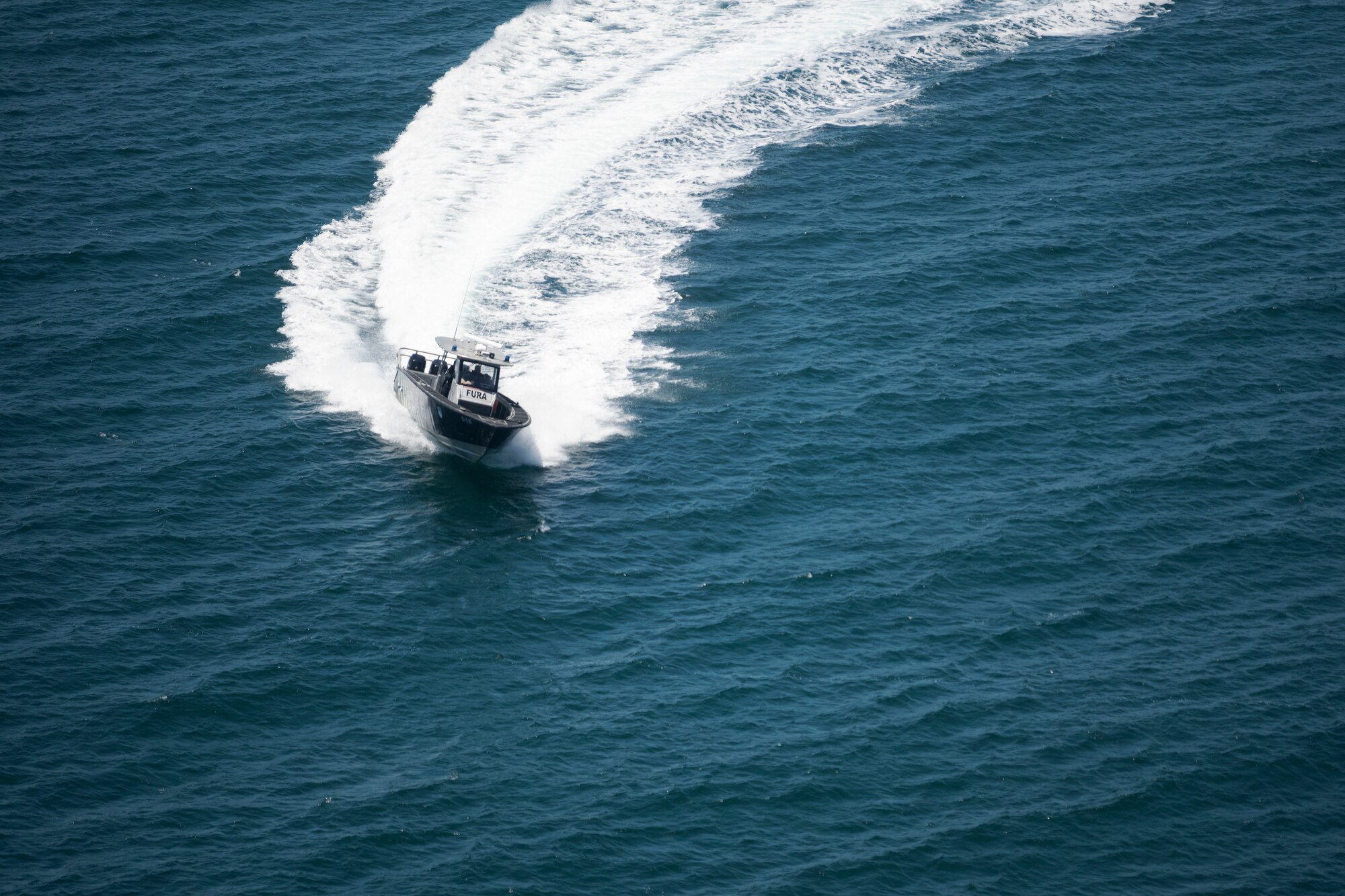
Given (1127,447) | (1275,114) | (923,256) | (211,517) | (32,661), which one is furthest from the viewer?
(1275,114)

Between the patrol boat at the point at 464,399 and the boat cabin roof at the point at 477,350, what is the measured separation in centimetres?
4

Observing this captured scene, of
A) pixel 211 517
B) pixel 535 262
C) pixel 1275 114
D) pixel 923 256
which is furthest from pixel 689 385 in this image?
pixel 1275 114

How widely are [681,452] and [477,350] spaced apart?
1248 centimetres

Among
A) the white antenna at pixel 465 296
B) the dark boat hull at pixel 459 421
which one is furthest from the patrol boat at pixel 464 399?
the white antenna at pixel 465 296

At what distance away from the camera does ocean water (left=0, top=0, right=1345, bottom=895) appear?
205ft

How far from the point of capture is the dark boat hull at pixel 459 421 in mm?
78688

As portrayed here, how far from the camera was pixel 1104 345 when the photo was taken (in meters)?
89.7

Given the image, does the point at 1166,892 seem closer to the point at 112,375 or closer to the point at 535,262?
the point at 535,262

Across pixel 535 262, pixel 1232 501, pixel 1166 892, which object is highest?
pixel 535 262

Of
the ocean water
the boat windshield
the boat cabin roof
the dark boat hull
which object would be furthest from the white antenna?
the dark boat hull

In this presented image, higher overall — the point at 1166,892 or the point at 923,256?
the point at 923,256

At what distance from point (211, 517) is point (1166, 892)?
48879mm

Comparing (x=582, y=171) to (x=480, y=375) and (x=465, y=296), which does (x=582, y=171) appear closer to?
(x=465, y=296)

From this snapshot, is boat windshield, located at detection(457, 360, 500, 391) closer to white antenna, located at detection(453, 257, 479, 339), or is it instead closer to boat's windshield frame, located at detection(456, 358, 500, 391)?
boat's windshield frame, located at detection(456, 358, 500, 391)
